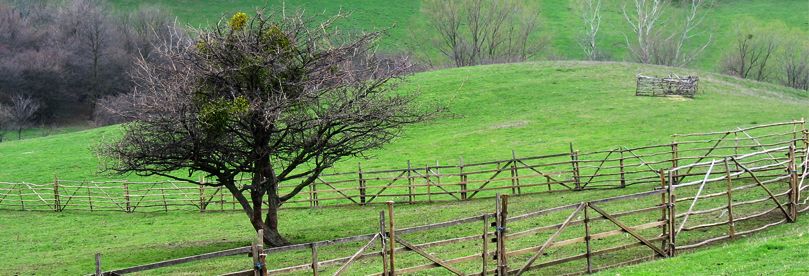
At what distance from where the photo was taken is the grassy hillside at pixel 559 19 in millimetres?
95000

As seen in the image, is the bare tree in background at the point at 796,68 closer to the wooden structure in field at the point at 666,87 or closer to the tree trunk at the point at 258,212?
the wooden structure in field at the point at 666,87

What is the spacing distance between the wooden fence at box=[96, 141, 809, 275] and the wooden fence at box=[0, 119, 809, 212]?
23.0 ft

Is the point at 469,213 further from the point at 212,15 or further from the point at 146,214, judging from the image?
the point at 212,15

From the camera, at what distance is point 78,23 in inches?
3558

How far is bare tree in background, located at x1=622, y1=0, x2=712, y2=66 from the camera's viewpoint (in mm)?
89875

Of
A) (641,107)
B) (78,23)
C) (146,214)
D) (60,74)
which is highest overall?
(78,23)

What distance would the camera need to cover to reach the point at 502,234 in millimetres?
18344

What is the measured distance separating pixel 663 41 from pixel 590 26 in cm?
994

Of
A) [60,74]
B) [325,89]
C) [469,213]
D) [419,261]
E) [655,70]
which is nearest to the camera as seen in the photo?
[419,261]

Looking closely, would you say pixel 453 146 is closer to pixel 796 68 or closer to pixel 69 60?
pixel 796 68

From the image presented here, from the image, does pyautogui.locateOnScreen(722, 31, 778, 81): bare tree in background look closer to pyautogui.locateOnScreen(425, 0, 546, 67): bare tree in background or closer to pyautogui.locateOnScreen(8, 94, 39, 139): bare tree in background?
pyautogui.locateOnScreen(425, 0, 546, 67): bare tree in background

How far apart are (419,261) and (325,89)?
6.76 metres

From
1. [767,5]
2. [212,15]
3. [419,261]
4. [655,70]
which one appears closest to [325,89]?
[419,261]

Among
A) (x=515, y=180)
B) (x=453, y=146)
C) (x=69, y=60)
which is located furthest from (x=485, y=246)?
(x=69, y=60)
